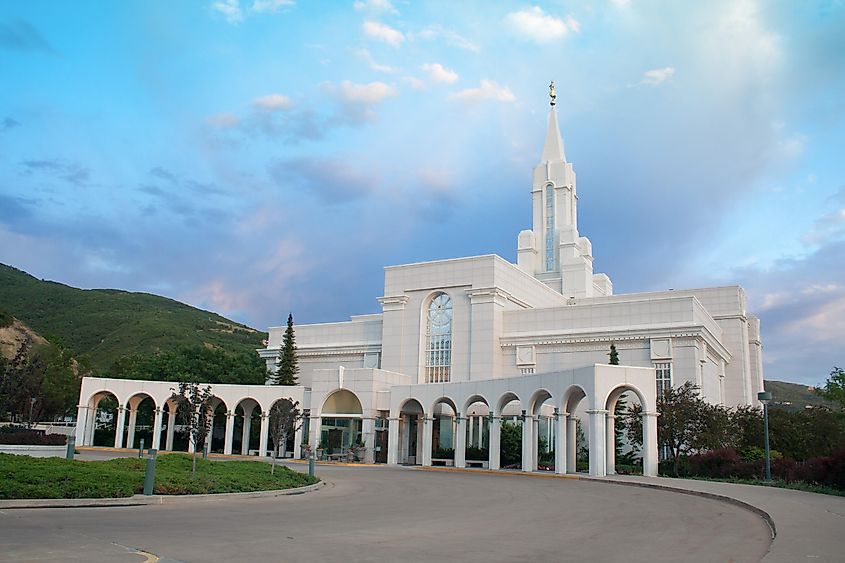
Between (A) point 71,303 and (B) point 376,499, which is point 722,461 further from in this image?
(A) point 71,303

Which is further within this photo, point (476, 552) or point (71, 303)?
point (71, 303)

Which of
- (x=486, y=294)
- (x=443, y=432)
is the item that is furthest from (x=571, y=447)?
(x=486, y=294)

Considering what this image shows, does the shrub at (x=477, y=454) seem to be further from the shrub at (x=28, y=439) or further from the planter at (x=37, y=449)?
the shrub at (x=28, y=439)

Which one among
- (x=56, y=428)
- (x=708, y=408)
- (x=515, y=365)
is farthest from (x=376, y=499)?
(x=56, y=428)

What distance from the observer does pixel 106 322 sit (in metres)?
106

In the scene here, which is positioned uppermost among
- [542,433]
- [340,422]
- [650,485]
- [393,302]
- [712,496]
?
[393,302]

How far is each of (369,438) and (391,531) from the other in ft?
96.4

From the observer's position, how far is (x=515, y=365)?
49.1 m

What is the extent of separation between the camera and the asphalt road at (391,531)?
9.30 m

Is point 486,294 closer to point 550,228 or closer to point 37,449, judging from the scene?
point 550,228

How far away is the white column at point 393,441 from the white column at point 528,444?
9280mm

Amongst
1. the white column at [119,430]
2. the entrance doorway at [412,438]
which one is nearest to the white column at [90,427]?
the white column at [119,430]

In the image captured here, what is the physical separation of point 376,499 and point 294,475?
4.76 metres

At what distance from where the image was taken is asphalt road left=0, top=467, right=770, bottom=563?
30.5 ft
